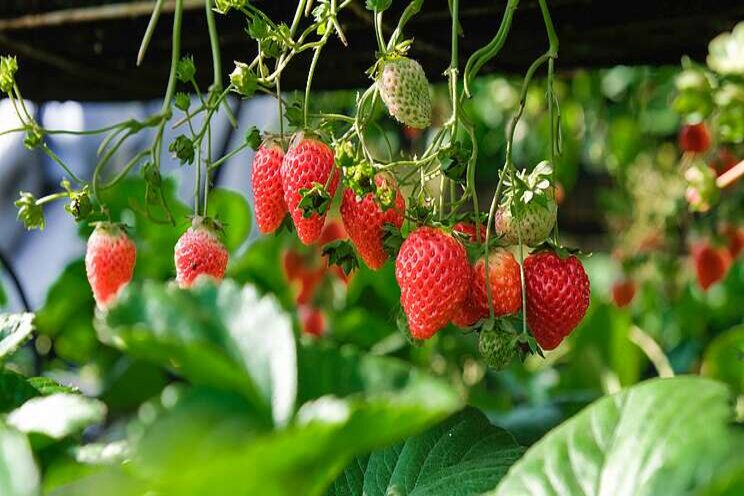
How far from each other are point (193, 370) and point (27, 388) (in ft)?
0.64

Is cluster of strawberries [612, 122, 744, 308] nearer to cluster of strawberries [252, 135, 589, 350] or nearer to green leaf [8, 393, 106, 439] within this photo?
cluster of strawberries [252, 135, 589, 350]

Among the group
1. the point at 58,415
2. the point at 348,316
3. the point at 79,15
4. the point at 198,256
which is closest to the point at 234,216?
the point at 348,316

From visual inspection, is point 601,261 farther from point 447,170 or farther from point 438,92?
point 447,170

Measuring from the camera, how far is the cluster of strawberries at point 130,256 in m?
0.75

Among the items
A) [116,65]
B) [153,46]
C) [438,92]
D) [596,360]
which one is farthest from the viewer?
[438,92]

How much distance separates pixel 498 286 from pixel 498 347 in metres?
0.05

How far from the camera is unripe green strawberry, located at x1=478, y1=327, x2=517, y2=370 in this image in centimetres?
72

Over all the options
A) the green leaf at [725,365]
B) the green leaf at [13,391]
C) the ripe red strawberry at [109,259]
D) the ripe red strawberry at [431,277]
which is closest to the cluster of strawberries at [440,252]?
the ripe red strawberry at [431,277]

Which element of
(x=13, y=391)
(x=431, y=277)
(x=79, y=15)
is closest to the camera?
(x=13, y=391)

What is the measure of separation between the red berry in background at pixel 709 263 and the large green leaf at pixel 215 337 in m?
1.79

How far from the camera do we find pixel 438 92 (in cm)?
231

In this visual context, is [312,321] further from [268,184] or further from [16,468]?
[16,468]

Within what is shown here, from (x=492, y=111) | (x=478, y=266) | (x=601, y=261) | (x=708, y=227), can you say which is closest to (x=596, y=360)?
(x=708, y=227)

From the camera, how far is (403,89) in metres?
0.72
